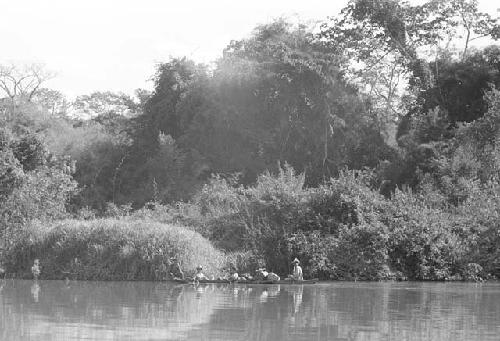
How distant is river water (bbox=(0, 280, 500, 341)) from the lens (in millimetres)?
16547

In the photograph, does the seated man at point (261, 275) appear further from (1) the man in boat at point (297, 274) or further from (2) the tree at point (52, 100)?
(2) the tree at point (52, 100)

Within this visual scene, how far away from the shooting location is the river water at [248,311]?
54.3ft

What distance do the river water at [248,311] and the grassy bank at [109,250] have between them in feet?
4.10

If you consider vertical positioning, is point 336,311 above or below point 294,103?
below

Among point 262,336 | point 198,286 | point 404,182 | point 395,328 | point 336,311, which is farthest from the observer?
point 404,182

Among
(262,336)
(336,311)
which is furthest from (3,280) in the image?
(262,336)

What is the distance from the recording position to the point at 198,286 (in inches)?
1105

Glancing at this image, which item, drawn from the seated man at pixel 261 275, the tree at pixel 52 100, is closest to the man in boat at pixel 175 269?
the seated man at pixel 261 275

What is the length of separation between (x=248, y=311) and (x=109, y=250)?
10691 mm

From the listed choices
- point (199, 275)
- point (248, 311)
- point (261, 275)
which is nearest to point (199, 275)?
point (199, 275)

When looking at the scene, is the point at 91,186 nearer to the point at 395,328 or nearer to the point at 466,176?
the point at 466,176

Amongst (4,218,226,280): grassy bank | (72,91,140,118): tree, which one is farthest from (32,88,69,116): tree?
(4,218,226,280): grassy bank

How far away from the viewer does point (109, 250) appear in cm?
3006

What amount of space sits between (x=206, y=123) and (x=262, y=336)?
28622mm
